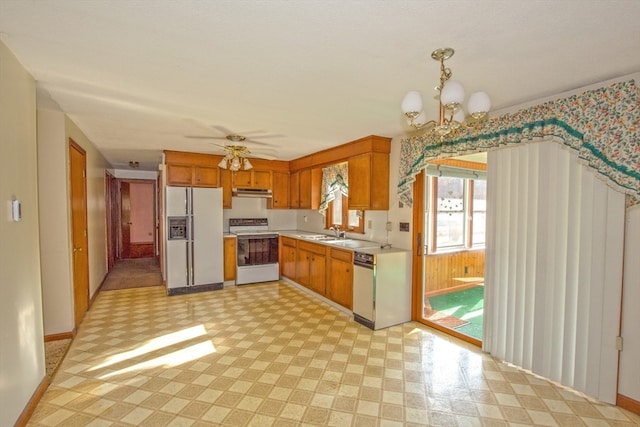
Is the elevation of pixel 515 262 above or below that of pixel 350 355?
above

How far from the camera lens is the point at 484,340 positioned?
9.88ft

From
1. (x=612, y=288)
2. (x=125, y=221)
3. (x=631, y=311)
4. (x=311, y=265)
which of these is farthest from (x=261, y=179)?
(x=631, y=311)

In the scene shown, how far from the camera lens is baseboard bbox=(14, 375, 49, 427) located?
1.91m

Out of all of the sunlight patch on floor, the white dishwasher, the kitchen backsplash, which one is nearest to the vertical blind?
the white dishwasher

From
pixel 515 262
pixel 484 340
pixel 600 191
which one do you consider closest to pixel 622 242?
pixel 600 191

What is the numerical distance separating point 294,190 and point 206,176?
1.63m

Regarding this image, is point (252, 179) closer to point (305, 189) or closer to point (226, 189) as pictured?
point (226, 189)

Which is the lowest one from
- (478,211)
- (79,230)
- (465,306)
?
(465,306)

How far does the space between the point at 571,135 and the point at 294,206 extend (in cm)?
438

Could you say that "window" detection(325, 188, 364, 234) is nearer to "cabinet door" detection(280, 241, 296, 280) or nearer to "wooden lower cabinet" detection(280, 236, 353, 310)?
"wooden lower cabinet" detection(280, 236, 353, 310)

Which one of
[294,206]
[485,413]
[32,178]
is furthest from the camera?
[294,206]

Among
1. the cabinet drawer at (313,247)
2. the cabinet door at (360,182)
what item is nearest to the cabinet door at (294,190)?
the cabinet drawer at (313,247)

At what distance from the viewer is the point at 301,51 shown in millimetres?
1825

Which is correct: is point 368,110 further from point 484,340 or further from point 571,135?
point 484,340
